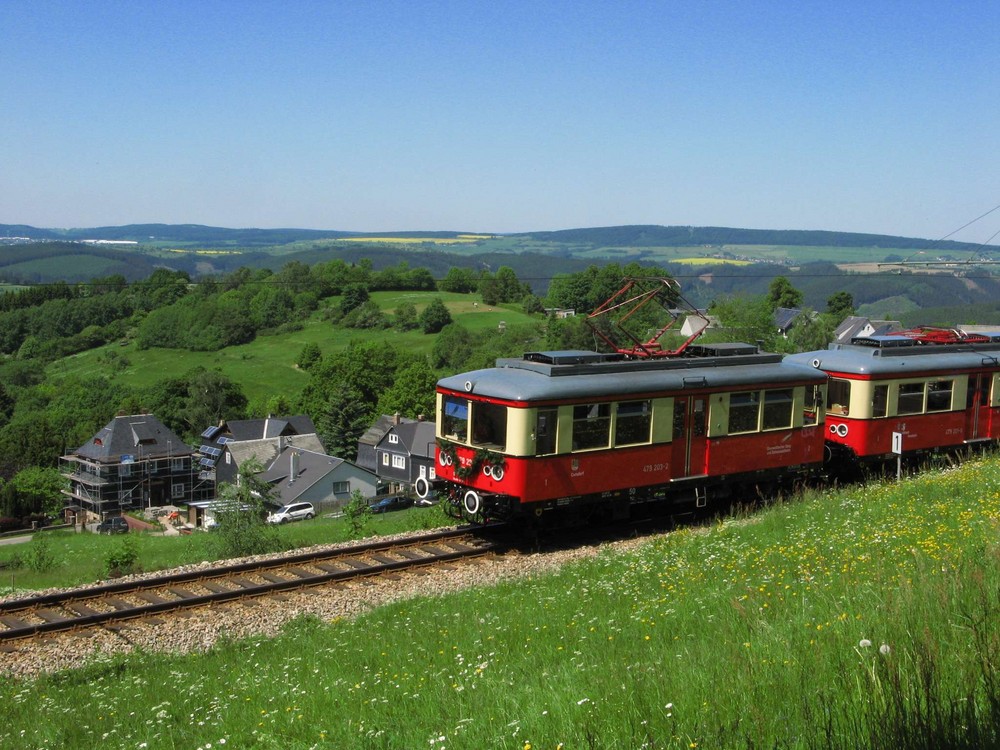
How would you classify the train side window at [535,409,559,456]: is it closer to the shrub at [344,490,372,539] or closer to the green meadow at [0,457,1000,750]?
the green meadow at [0,457,1000,750]

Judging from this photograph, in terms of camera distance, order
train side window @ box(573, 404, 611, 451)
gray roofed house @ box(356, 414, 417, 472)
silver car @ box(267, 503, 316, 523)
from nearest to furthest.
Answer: train side window @ box(573, 404, 611, 451) < silver car @ box(267, 503, 316, 523) < gray roofed house @ box(356, 414, 417, 472)

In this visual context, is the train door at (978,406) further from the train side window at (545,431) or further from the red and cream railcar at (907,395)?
the train side window at (545,431)

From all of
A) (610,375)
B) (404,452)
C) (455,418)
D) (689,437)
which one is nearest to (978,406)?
(689,437)

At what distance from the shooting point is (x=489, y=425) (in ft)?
52.3

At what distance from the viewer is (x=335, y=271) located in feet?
488

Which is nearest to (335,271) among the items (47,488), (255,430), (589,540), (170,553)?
(255,430)

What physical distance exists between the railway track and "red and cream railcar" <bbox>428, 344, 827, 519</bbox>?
1.08 meters

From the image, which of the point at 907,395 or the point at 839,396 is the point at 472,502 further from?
the point at 907,395

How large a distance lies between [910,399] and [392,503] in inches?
1694

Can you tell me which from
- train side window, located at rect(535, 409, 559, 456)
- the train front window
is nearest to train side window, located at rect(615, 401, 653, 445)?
train side window, located at rect(535, 409, 559, 456)

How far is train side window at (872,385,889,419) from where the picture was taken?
20.1 meters

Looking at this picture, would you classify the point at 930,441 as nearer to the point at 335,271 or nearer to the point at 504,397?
the point at 504,397

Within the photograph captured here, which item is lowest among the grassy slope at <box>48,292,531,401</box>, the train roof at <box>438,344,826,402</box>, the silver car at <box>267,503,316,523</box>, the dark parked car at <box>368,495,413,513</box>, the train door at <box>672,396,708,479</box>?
the silver car at <box>267,503,316,523</box>

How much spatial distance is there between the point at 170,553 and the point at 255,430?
6281 cm
